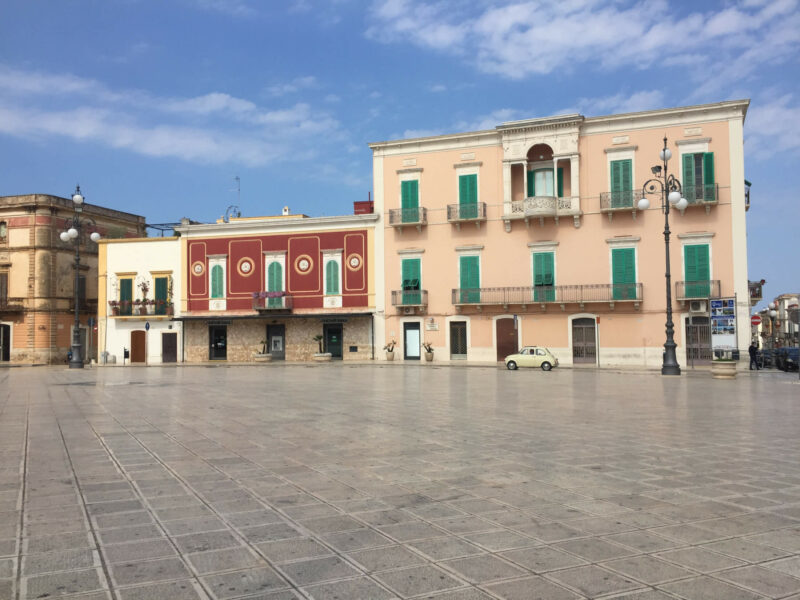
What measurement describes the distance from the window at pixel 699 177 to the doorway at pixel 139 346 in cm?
3066

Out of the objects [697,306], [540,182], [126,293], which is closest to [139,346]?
[126,293]

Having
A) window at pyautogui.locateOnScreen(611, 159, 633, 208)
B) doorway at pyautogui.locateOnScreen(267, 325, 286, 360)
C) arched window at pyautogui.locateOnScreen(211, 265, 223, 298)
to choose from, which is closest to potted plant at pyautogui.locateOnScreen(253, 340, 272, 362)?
doorway at pyautogui.locateOnScreen(267, 325, 286, 360)

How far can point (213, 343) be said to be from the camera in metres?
38.8

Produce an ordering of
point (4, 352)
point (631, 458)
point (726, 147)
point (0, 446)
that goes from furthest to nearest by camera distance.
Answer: point (4, 352) → point (726, 147) → point (0, 446) → point (631, 458)

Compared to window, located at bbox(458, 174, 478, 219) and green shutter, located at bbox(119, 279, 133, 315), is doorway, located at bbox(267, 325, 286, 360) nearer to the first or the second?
green shutter, located at bbox(119, 279, 133, 315)

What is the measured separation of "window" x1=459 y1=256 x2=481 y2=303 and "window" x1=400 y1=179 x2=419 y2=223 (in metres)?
3.45

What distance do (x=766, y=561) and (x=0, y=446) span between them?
8168mm

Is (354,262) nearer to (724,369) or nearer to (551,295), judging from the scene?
(551,295)

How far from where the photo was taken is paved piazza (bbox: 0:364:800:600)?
3.66m

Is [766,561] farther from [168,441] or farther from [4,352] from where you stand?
[4,352]

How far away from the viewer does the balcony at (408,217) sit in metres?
35.4

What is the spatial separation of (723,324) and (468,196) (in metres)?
13.9

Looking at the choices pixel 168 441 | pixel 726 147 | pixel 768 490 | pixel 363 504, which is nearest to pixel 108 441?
pixel 168 441

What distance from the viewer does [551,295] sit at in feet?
109
